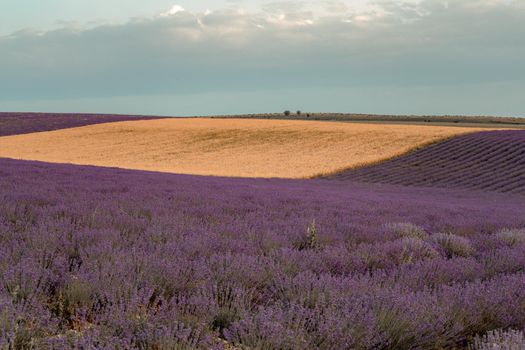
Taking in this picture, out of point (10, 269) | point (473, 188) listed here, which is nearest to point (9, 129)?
point (473, 188)

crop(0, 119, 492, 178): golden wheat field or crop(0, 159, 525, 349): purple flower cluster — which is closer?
crop(0, 159, 525, 349): purple flower cluster

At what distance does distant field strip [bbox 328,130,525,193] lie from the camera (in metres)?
25.7

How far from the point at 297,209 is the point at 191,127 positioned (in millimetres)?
46145

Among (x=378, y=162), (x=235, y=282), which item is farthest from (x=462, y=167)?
(x=235, y=282)

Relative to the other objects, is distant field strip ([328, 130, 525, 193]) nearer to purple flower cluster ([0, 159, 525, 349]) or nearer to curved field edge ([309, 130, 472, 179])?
curved field edge ([309, 130, 472, 179])

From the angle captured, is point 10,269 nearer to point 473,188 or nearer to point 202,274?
point 202,274

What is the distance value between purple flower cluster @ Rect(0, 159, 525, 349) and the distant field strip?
19.5m

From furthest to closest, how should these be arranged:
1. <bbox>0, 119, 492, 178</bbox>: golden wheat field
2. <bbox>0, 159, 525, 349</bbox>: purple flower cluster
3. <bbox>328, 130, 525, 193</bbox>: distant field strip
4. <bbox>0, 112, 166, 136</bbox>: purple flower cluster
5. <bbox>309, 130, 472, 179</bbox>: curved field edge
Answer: <bbox>0, 112, 166, 136</bbox>: purple flower cluster < <bbox>0, 119, 492, 178</bbox>: golden wheat field < <bbox>309, 130, 472, 179</bbox>: curved field edge < <bbox>328, 130, 525, 193</bbox>: distant field strip < <bbox>0, 159, 525, 349</bbox>: purple flower cluster

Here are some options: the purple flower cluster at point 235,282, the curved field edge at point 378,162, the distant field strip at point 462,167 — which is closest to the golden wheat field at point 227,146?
the curved field edge at point 378,162

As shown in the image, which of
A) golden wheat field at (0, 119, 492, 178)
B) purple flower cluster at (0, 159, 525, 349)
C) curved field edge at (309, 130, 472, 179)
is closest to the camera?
purple flower cluster at (0, 159, 525, 349)

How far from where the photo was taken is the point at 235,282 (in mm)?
3725

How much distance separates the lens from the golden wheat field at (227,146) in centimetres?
3134

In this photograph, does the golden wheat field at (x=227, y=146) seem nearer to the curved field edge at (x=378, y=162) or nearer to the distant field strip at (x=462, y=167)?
the curved field edge at (x=378, y=162)

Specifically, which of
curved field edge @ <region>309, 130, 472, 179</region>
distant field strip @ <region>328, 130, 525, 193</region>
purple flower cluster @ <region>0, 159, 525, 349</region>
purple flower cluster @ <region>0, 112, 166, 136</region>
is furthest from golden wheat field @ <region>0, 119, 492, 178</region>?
purple flower cluster @ <region>0, 159, 525, 349</region>
